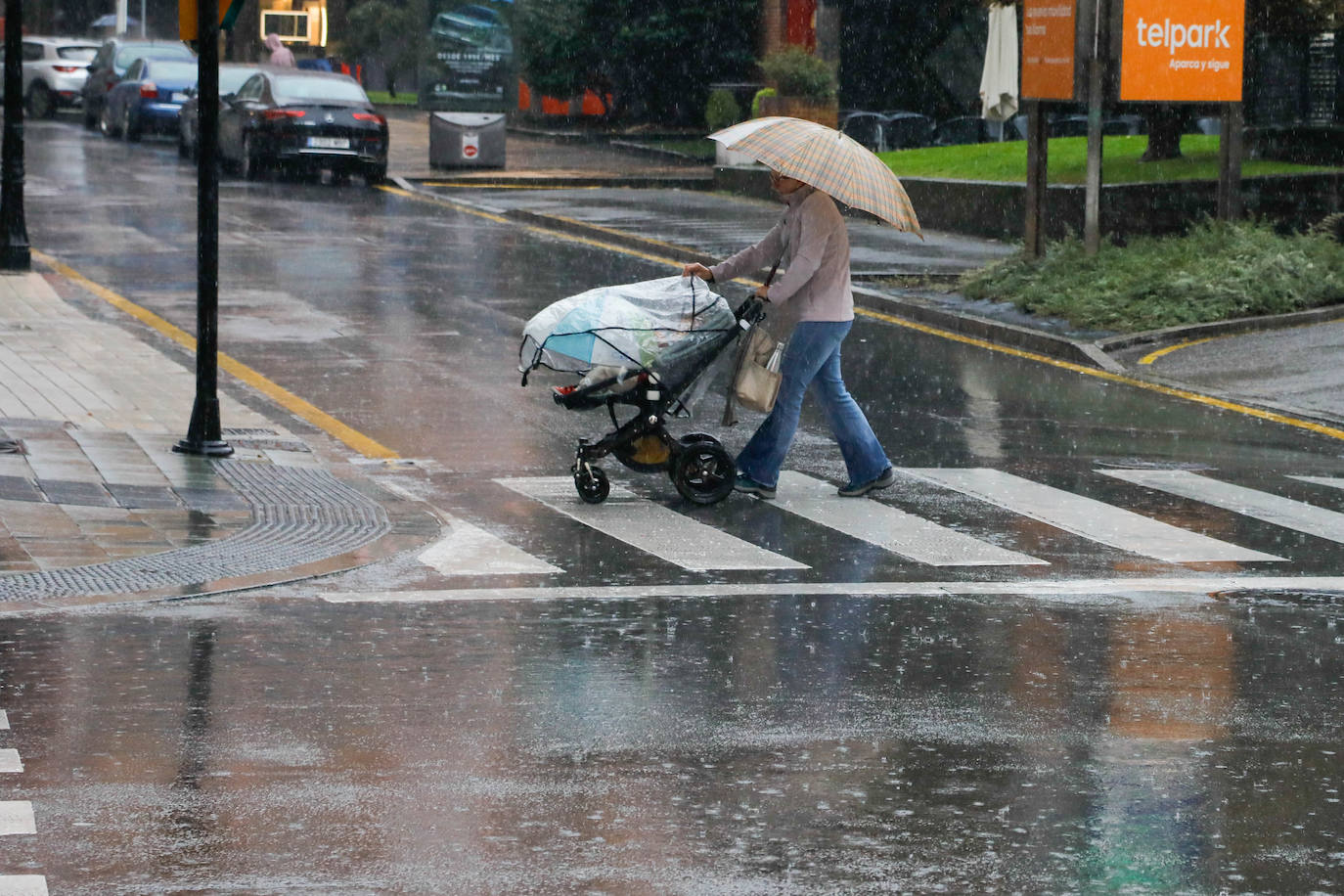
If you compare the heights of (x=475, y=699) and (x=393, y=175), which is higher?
(x=393, y=175)

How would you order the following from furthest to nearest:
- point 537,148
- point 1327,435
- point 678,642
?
point 537,148 < point 1327,435 < point 678,642

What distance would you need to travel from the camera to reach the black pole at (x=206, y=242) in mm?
11469

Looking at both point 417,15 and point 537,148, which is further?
point 417,15

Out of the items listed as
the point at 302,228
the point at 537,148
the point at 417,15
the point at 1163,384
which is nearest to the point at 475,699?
the point at 1163,384

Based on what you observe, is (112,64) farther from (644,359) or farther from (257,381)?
(644,359)

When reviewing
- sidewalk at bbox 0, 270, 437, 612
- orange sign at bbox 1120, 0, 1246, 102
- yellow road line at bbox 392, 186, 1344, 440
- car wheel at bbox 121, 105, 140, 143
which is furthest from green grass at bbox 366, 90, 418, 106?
sidewalk at bbox 0, 270, 437, 612

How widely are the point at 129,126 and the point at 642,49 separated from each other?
442 inches

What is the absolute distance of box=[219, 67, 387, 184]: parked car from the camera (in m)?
31.7

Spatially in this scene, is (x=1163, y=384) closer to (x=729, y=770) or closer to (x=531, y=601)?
(x=531, y=601)

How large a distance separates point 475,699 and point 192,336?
1010 centimetres

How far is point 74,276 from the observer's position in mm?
20297

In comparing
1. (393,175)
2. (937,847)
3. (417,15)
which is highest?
(417,15)

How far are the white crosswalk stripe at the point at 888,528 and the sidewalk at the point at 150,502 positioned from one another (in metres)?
2.02

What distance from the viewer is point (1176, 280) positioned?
18719 millimetres
